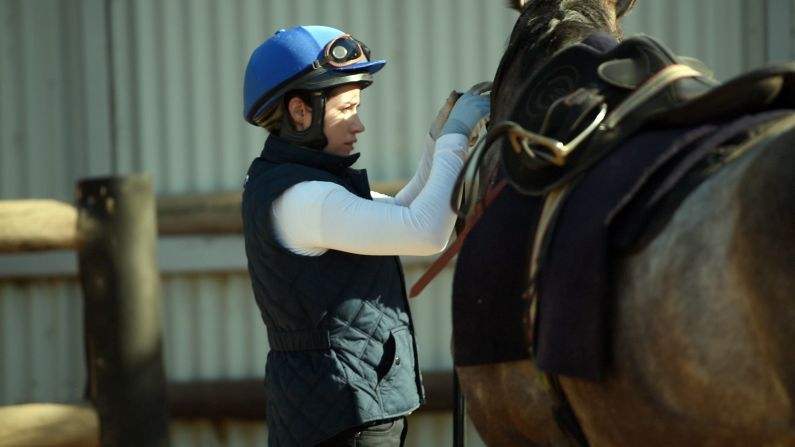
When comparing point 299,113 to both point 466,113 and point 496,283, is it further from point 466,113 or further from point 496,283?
point 496,283

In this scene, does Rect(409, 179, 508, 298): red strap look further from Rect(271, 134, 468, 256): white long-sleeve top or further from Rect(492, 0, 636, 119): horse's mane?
Rect(492, 0, 636, 119): horse's mane

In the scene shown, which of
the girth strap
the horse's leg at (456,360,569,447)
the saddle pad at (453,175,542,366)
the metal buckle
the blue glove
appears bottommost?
the horse's leg at (456,360,569,447)

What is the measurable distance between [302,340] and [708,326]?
3.55 feet

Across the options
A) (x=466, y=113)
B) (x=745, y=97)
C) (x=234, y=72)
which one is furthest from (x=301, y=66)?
(x=234, y=72)

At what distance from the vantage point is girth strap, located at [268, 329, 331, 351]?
243 centimetres

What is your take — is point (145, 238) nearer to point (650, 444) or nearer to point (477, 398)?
point (477, 398)

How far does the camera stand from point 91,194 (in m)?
3.31

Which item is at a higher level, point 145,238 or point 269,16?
point 269,16

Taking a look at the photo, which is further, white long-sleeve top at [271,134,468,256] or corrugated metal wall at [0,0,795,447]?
corrugated metal wall at [0,0,795,447]

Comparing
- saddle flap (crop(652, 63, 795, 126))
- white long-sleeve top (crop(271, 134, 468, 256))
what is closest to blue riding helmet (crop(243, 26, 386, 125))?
white long-sleeve top (crop(271, 134, 468, 256))

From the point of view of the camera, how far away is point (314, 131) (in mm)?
2555

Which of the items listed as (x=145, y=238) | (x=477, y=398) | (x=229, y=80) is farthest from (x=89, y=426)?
(x=229, y=80)

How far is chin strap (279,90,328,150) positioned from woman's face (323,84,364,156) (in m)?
0.01

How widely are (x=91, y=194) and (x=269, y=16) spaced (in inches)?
65.2
